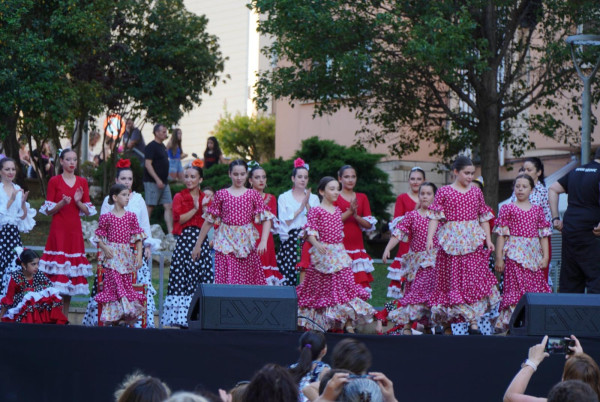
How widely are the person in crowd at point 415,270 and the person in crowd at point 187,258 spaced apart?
1808mm

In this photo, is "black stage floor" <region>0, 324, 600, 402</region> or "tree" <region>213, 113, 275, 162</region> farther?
"tree" <region>213, 113, 275, 162</region>

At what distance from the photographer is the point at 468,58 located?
45.9ft

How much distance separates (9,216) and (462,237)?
4.49 meters

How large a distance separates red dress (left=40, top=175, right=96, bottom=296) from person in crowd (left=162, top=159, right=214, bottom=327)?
2.75ft

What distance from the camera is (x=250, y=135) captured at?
95.6ft

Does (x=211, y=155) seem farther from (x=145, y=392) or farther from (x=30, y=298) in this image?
(x=145, y=392)

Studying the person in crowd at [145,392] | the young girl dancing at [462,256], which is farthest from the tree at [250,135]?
the person in crowd at [145,392]

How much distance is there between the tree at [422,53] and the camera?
Result: 14156mm

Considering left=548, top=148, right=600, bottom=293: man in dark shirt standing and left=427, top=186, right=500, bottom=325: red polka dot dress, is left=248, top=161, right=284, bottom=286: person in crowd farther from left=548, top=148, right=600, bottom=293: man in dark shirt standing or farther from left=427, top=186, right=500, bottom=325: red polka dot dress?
left=548, top=148, right=600, bottom=293: man in dark shirt standing

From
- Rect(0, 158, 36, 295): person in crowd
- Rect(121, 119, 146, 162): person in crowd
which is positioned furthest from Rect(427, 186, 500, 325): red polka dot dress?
Rect(121, 119, 146, 162): person in crowd

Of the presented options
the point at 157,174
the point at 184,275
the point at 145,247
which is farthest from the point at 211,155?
the point at 184,275

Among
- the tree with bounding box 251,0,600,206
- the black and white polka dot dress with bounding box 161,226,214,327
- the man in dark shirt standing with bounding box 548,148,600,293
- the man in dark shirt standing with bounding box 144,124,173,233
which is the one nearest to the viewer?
the man in dark shirt standing with bounding box 548,148,600,293

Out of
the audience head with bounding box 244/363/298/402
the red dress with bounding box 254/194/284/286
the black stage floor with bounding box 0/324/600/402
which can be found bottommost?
the black stage floor with bounding box 0/324/600/402

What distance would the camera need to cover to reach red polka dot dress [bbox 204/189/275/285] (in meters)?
9.83
